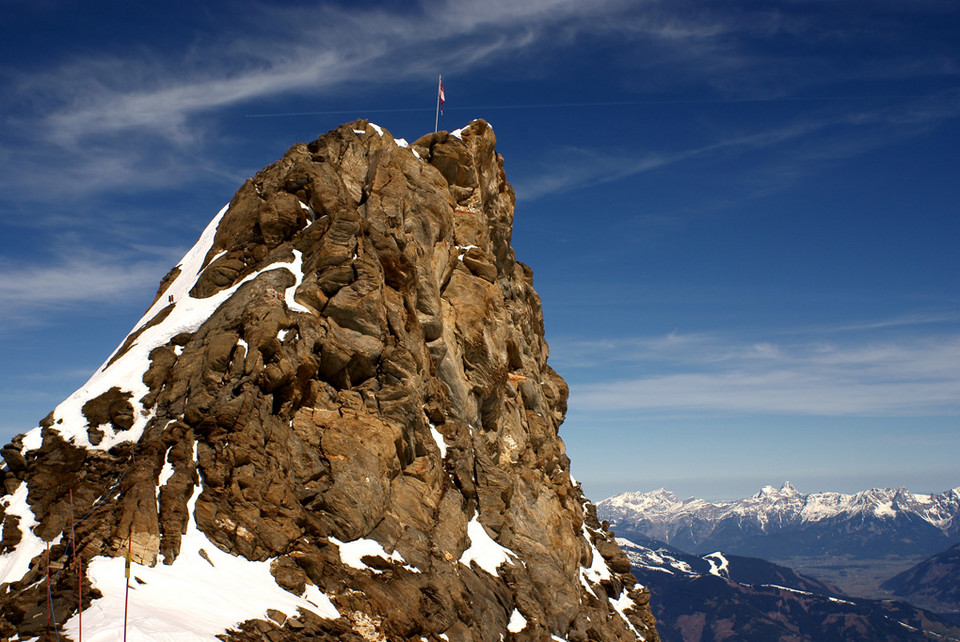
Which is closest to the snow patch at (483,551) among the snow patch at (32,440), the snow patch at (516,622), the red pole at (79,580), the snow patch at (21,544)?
the snow patch at (516,622)

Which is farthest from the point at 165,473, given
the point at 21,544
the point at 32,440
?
the point at 32,440

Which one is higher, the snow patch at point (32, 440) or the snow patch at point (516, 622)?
the snow patch at point (32, 440)

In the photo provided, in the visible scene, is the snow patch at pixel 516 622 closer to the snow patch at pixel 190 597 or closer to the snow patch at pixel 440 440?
the snow patch at pixel 440 440

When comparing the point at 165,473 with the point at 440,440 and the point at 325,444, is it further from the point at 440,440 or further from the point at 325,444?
the point at 440,440

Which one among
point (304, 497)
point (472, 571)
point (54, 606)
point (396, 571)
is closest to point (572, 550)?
point (472, 571)

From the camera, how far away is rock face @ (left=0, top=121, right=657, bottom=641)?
98.7 ft

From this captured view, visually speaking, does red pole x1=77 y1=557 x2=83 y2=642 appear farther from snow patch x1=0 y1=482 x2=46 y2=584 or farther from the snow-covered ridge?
the snow-covered ridge

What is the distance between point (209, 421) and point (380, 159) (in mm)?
25355

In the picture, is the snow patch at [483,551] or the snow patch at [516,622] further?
the snow patch at [483,551]

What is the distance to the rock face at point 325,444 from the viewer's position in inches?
1185

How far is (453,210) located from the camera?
60.8 m

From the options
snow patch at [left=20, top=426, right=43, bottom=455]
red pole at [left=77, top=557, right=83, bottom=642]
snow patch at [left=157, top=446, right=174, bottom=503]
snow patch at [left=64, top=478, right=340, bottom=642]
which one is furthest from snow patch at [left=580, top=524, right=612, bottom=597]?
red pole at [left=77, top=557, right=83, bottom=642]

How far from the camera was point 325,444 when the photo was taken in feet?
125

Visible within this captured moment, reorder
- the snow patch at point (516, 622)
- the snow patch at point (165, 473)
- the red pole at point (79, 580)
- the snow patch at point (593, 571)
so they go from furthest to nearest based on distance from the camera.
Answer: the snow patch at point (593, 571)
the snow patch at point (516, 622)
the snow patch at point (165, 473)
the red pole at point (79, 580)
